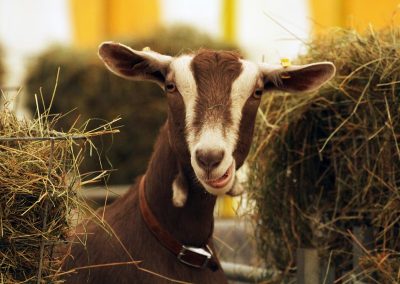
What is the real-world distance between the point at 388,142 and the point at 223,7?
7.90m

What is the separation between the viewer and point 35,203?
3.04 m

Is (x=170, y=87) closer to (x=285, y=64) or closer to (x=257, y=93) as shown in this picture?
(x=257, y=93)

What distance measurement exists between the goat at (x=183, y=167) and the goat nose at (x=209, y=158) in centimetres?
3

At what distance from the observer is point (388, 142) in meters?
3.89

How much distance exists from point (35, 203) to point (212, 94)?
765mm

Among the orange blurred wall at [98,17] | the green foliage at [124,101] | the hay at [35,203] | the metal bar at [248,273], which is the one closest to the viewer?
the hay at [35,203]

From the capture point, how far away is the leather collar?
3.59m

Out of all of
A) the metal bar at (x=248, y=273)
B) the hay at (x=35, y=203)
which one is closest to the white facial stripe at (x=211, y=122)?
the hay at (x=35, y=203)

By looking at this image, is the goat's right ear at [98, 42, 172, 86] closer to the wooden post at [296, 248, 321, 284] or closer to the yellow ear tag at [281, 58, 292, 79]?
the yellow ear tag at [281, 58, 292, 79]

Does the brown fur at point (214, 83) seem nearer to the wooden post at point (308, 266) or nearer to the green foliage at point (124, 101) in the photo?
the wooden post at point (308, 266)

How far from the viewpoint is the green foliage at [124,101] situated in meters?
8.56

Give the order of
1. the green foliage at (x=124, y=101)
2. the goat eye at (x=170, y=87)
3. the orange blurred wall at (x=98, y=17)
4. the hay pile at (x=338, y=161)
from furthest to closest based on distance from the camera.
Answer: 1. the orange blurred wall at (x=98, y=17)
2. the green foliage at (x=124, y=101)
3. the hay pile at (x=338, y=161)
4. the goat eye at (x=170, y=87)

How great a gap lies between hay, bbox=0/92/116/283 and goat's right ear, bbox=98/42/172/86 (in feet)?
1.77

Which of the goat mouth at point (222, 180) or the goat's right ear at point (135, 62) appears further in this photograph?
the goat's right ear at point (135, 62)
